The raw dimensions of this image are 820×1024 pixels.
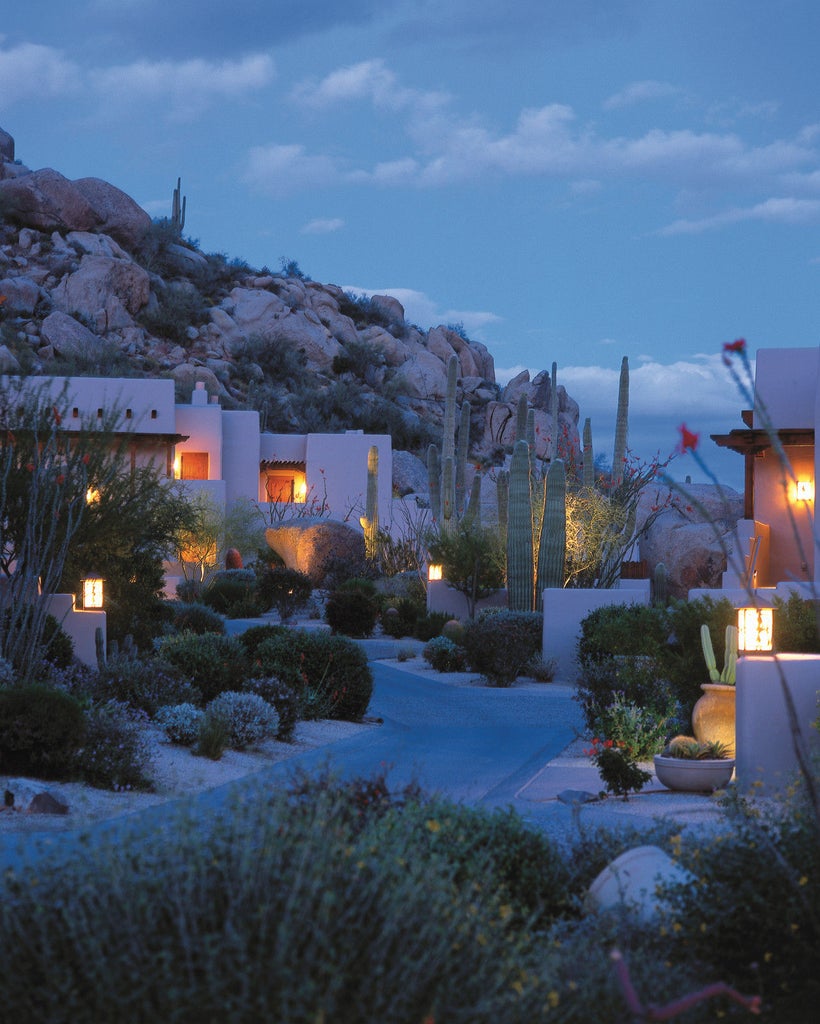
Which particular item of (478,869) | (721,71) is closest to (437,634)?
(721,71)

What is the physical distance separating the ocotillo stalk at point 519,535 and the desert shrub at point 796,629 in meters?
9.61

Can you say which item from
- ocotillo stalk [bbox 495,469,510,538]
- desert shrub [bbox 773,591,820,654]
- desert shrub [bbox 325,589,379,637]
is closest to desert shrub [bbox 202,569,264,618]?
desert shrub [bbox 325,589,379,637]

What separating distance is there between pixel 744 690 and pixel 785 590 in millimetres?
6190

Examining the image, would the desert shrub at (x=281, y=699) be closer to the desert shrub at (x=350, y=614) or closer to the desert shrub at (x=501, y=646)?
the desert shrub at (x=501, y=646)

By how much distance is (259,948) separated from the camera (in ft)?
10.2

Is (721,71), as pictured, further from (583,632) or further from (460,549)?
(460,549)

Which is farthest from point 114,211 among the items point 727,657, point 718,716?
point 718,716

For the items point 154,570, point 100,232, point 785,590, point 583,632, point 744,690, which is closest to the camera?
point 744,690

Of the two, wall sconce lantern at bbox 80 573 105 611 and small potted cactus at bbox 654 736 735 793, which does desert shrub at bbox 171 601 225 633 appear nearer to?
wall sconce lantern at bbox 80 573 105 611

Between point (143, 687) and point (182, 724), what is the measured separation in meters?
1.11

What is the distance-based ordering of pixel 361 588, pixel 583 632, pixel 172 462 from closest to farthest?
1. pixel 583 632
2. pixel 361 588
3. pixel 172 462

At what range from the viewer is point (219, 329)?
5959cm

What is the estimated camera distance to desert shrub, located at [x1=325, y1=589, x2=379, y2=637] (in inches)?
940

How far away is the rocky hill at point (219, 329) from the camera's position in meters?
53.4
